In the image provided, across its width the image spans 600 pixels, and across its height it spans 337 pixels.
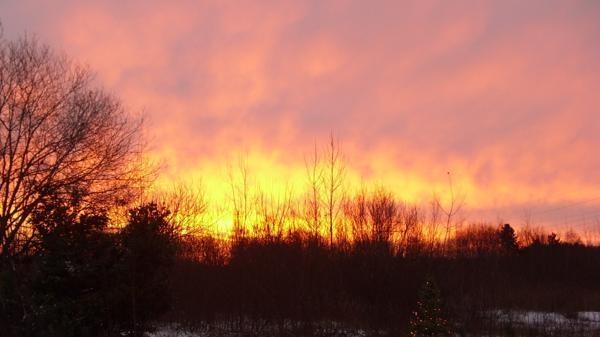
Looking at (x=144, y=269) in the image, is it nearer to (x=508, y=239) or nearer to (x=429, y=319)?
(x=429, y=319)

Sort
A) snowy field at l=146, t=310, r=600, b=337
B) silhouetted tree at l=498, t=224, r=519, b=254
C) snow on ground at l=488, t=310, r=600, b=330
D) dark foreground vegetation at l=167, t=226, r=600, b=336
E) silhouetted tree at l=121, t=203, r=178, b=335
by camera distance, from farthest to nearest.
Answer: silhouetted tree at l=498, t=224, r=519, b=254
snow on ground at l=488, t=310, r=600, b=330
dark foreground vegetation at l=167, t=226, r=600, b=336
snowy field at l=146, t=310, r=600, b=337
silhouetted tree at l=121, t=203, r=178, b=335

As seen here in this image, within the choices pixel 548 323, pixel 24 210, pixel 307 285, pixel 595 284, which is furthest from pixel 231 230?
pixel 595 284

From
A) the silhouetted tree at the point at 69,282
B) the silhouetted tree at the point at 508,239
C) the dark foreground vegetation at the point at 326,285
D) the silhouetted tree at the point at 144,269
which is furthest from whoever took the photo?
the silhouetted tree at the point at 508,239

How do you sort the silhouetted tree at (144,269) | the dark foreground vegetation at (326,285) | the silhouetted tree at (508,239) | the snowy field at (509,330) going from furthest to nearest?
the silhouetted tree at (508,239), the dark foreground vegetation at (326,285), the snowy field at (509,330), the silhouetted tree at (144,269)

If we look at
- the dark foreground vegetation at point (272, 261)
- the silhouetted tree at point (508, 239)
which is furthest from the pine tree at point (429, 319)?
the silhouetted tree at point (508, 239)

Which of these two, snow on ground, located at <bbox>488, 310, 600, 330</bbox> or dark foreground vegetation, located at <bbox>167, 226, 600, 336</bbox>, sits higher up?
dark foreground vegetation, located at <bbox>167, 226, 600, 336</bbox>

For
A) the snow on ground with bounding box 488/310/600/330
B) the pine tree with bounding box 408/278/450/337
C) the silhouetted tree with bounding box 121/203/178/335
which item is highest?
the silhouetted tree with bounding box 121/203/178/335

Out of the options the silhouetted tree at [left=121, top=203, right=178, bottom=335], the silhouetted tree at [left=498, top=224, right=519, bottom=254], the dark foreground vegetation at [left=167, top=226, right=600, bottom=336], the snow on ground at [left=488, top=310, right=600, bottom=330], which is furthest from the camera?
the silhouetted tree at [left=498, top=224, right=519, bottom=254]

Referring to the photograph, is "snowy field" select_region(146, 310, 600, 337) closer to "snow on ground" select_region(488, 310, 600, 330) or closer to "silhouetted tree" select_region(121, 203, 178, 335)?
"snow on ground" select_region(488, 310, 600, 330)

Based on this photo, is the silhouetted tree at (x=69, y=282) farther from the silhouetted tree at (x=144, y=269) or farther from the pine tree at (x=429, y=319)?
the pine tree at (x=429, y=319)

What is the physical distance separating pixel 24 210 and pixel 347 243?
39.0ft

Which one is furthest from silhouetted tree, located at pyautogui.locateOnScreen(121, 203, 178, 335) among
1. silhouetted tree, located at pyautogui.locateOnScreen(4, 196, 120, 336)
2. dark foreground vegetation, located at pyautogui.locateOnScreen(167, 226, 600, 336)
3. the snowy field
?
dark foreground vegetation, located at pyautogui.locateOnScreen(167, 226, 600, 336)

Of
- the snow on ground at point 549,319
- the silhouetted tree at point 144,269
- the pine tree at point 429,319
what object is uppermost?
the silhouetted tree at point 144,269

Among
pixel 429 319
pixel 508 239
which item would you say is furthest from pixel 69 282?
pixel 508 239
